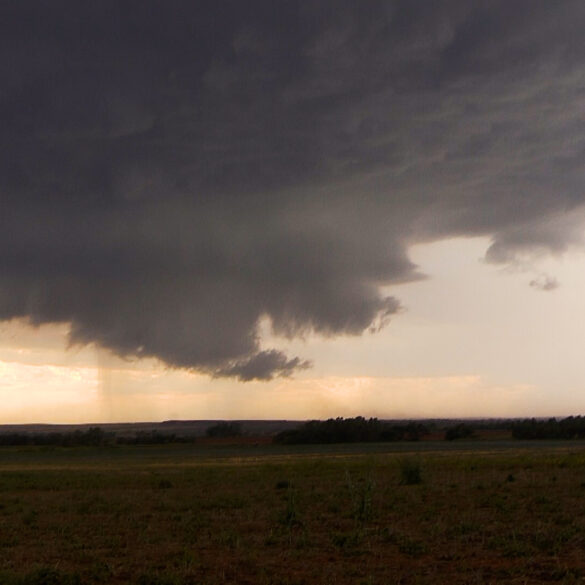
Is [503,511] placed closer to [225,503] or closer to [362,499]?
[362,499]

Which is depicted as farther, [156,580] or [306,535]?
[306,535]

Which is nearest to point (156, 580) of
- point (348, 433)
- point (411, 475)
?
point (411, 475)

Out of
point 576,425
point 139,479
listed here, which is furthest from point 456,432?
point 139,479

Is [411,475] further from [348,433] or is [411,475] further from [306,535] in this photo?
[348,433]

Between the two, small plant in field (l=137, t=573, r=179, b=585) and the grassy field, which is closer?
small plant in field (l=137, t=573, r=179, b=585)

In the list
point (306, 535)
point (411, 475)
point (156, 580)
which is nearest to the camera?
point (156, 580)

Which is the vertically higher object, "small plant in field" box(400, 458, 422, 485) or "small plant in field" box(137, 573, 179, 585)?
"small plant in field" box(400, 458, 422, 485)

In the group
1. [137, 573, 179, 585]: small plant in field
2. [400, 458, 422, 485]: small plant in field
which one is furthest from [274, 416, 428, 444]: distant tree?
[137, 573, 179, 585]: small plant in field

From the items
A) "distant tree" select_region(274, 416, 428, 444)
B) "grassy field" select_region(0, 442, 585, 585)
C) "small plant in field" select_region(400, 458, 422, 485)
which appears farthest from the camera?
"distant tree" select_region(274, 416, 428, 444)

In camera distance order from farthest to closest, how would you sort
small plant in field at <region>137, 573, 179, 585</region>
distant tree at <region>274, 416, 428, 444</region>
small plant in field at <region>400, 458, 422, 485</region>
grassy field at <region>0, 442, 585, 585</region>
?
distant tree at <region>274, 416, 428, 444</region>, small plant in field at <region>400, 458, 422, 485</region>, grassy field at <region>0, 442, 585, 585</region>, small plant in field at <region>137, 573, 179, 585</region>

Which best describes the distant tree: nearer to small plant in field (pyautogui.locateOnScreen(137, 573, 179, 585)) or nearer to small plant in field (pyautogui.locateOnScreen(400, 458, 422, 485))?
small plant in field (pyautogui.locateOnScreen(400, 458, 422, 485))

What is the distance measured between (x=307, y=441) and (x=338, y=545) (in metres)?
133

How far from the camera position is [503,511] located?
2358 centimetres

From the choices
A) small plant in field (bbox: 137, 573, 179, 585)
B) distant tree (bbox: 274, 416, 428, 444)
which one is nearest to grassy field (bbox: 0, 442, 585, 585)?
small plant in field (bbox: 137, 573, 179, 585)
